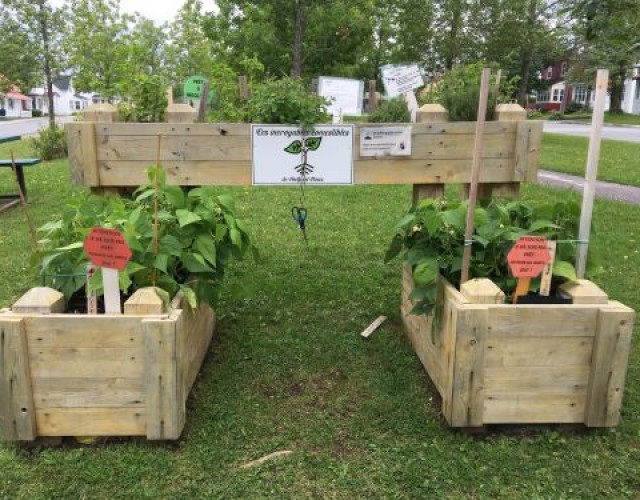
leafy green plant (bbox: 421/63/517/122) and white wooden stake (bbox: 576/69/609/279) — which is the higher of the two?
leafy green plant (bbox: 421/63/517/122)

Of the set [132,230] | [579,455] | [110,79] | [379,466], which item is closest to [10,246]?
[132,230]

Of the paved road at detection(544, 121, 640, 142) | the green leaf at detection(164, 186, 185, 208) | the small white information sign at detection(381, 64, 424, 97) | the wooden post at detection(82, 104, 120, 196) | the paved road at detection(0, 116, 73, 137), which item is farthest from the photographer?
the paved road at detection(0, 116, 73, 137)

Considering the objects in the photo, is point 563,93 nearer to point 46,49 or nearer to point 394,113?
point 46,49

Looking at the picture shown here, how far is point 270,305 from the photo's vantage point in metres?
4.38

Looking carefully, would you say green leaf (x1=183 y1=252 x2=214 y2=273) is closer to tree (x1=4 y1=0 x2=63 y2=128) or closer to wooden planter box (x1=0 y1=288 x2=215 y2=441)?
wooden planter box (x1=0 y1=288 x2=215 y2=441)

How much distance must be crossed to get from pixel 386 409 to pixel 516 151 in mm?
1717

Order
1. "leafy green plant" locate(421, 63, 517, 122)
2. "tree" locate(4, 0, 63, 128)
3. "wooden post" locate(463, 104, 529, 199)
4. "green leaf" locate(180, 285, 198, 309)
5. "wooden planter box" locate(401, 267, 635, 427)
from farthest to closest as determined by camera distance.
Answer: "tree" locate(4, 0, 63, 128) → "leafy green plant" locate(421, 63, 517, 122) → "wooden post" locate(463, 104, 529, 199) → "green leaf" locate(180, 285, 198, 309) → "wooden planter box" locate(401, 267, 635, 427)

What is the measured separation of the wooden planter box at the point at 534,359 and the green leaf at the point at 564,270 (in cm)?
7

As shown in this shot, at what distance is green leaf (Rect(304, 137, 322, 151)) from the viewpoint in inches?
140

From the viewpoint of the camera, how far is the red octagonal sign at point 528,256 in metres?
2.75

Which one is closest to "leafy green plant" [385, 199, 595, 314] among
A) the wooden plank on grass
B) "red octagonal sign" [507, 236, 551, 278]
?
"red octagonal sign" [507, 236, 551, 278]

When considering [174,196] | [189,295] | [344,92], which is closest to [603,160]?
[344,92]

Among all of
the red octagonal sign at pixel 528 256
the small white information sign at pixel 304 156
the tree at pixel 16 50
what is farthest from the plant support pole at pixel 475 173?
the tree at pixel 16 50

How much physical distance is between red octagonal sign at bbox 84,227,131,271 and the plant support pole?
1535 millimetres
